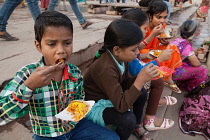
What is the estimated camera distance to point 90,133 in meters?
1.36

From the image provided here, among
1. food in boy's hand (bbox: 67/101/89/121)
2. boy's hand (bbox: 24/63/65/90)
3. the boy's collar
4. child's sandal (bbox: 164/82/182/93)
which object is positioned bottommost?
child's sandal (bbox: 164/82/182/93)

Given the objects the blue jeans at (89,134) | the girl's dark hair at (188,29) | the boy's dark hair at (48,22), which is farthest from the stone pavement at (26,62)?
the girl's dark hair at (188,29)

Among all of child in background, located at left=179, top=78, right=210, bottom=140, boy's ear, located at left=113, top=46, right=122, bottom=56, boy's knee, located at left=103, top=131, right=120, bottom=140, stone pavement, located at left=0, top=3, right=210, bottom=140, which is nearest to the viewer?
boy's knee, located at left=103, top=131, right=120, bottom=140

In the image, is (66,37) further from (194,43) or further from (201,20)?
(201,20)

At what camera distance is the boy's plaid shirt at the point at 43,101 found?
1.01 m

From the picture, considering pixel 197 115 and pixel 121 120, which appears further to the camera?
pixel 197 115

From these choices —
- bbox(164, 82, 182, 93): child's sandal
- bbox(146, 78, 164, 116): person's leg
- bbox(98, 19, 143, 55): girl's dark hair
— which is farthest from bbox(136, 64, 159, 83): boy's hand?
bbox(164, 82, 182, 93): child's sandal

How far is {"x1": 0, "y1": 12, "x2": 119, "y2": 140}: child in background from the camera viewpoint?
1024 millimetres

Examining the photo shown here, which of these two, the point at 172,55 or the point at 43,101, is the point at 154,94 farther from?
the point at 43,101

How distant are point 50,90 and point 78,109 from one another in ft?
0.77

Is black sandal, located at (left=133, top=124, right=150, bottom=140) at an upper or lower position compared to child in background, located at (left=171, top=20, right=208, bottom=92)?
lower

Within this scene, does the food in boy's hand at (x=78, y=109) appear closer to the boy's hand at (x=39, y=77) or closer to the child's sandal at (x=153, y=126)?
the boy's hand at (x=39, y=77)

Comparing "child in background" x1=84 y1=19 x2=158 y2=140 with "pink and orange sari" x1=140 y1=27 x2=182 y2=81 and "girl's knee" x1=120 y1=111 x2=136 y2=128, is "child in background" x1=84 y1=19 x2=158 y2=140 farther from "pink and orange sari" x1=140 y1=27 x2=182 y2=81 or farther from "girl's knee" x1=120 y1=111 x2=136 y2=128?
"pink and orange sari" x1=140 y1=27 x2=182 y2=81

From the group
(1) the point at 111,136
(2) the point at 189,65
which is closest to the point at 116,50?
(1) the point at 111,136
